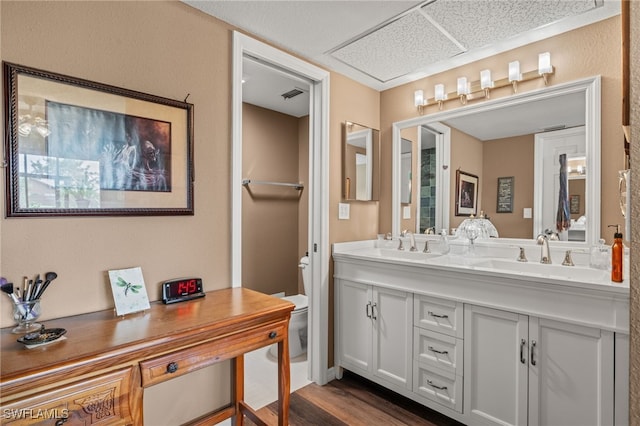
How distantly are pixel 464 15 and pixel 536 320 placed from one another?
160cm

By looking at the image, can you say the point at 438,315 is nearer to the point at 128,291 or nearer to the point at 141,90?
the point at 128,291

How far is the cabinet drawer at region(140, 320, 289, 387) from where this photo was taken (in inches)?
47.9

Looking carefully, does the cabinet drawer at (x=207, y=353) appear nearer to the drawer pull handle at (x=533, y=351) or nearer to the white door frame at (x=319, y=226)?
the white door frame at (x=319, y=226)

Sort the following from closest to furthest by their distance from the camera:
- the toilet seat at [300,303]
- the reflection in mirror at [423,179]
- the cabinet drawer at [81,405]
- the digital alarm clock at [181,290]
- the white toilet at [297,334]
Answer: the cabinet drawer at [81,405], the digital alarm clock at [181,290], the reflection in mirror at [423,179], the white toilet at [297,334], the toilet seat at [300,303]

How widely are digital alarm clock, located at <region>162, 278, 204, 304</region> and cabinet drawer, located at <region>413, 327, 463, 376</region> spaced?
130 cm

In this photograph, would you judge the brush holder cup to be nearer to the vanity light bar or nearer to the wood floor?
the wood floor

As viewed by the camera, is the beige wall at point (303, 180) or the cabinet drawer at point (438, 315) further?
Answer: the beige wall at point (303, 180)

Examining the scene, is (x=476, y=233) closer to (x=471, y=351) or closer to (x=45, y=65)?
(x=471, y=351)

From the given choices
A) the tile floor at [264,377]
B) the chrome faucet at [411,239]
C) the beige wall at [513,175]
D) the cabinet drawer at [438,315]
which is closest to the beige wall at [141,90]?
the tile floor at [264,377]

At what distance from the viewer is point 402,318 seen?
7.04 feet

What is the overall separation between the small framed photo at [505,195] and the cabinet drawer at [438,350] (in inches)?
37.1

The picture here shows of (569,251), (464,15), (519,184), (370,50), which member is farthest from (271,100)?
(569,251)

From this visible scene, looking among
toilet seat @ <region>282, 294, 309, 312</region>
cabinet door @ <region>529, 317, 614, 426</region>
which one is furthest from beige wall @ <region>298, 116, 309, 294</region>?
cabinet door @ <region>529, 317, 614, 426</region>

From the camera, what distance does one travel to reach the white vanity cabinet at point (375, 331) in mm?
2135
